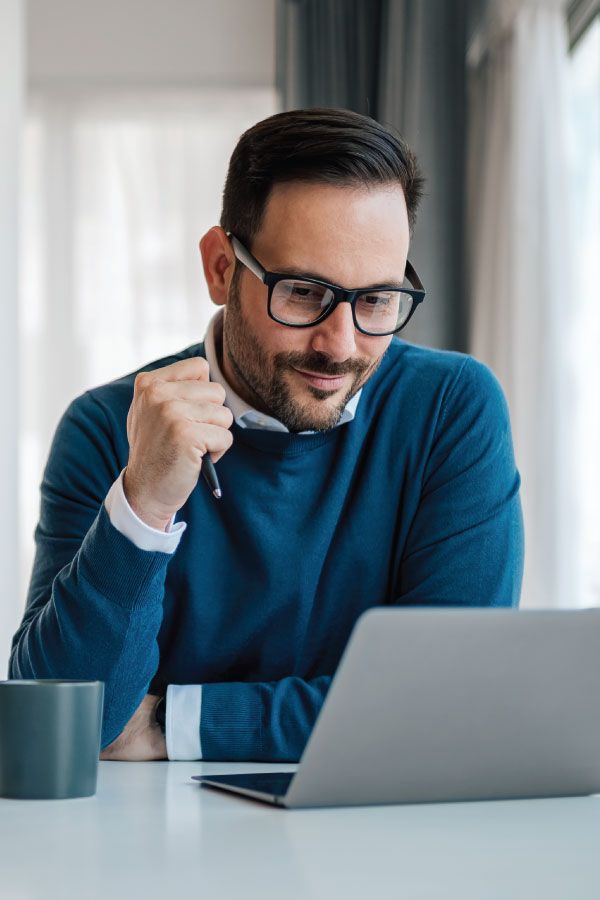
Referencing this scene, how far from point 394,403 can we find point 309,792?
854mm

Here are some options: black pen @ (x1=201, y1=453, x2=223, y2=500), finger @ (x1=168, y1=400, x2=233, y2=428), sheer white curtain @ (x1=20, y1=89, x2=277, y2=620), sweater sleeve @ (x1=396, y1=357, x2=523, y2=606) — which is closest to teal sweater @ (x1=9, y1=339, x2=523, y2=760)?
sweater sleeve @ (x1=396, y1=357, x2=523, y2=606)

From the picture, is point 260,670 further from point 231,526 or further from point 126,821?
point 126,821

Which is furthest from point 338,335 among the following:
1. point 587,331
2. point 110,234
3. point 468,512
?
point 110,234

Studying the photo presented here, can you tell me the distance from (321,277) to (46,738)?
Answer: 0.73m

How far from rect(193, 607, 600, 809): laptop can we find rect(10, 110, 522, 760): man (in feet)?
1.50

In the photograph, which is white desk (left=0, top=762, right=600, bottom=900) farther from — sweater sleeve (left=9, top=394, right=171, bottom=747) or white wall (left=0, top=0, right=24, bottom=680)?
white wall (left=0, top=0, right=24, bottom=680)

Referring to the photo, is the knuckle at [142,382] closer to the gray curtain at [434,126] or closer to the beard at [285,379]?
the beard at [285,379]

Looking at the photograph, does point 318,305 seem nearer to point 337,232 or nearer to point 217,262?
point 337,232

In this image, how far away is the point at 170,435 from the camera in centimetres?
131

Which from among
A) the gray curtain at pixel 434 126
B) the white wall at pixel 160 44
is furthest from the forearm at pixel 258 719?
the white wall at pixel 160 44

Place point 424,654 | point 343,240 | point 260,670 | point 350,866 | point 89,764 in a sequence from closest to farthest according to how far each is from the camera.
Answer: point 350,866
point 424,654
point 89,764
point 343,240
point 260,670

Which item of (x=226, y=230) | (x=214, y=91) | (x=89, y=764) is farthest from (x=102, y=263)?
(x=89, y=764)

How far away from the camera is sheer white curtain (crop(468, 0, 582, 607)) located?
3242 millimetres

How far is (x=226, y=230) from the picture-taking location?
1662 millimetres
